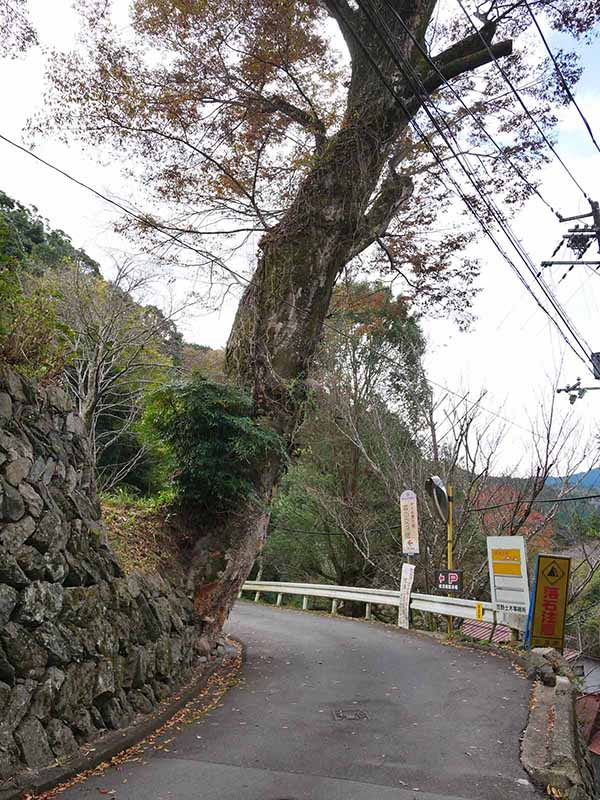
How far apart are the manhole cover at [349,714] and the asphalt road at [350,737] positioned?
0.07ft

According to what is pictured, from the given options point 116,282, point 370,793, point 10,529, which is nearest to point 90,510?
point 10,529

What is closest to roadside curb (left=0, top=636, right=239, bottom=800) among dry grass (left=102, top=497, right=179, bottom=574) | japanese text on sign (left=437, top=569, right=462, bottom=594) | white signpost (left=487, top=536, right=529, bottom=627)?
dry grass (left=102, top=497, right=179, bottom=574)

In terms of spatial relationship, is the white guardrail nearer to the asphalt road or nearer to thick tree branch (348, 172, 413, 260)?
the asphalt road

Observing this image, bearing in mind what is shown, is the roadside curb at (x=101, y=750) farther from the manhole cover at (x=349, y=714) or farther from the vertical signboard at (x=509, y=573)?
the vertical signboard at (x=509, y=573)

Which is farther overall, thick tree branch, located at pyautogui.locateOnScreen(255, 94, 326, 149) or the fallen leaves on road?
thick tree branch, located at pyautogui.locateOnScreen(255, 94, 326, 149)

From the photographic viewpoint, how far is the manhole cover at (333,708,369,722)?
19.8ft

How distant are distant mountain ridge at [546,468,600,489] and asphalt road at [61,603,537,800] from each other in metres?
6.10

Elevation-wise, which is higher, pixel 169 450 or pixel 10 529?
pixel 169 450

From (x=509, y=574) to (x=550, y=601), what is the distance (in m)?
1.11

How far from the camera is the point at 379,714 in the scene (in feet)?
20.1

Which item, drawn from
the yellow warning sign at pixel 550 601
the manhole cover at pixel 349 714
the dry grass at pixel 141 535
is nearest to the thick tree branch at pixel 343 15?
the dry grass at pixel 141 535

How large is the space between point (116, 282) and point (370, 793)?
36.0ft

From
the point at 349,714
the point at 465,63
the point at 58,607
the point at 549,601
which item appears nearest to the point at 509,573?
the point at 549,601

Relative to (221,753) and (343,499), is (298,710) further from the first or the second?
(343,499)
